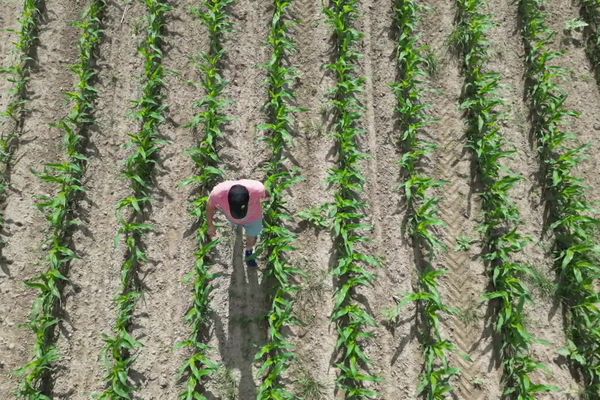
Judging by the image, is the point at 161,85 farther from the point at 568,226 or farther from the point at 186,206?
the point at 568,226

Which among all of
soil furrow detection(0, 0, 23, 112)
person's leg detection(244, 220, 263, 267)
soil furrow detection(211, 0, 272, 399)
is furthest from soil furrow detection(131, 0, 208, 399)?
soil furrow detection(0, 0, 23, 112)

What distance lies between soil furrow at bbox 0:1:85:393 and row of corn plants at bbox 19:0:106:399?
11 cm

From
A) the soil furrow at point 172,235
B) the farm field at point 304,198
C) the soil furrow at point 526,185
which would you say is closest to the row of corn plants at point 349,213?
the farm field at point 304,198

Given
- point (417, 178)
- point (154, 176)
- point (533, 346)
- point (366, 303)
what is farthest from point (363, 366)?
point (154, 176)

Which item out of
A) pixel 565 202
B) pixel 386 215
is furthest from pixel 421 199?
pixel 565 202

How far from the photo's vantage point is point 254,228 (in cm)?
440

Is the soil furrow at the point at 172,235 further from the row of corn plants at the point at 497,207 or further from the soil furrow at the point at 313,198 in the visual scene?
the row of corn plants at the point at 497,207

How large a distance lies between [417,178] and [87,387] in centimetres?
383

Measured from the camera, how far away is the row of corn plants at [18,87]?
5.07 m

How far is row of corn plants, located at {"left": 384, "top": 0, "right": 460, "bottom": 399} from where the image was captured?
448 cm

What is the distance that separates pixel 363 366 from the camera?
4520mm

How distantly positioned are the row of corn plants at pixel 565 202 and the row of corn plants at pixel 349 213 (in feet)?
6.43

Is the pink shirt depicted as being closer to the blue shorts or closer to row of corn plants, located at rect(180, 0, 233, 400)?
the blue shorts

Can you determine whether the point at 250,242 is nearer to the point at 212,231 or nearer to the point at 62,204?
the point at 212,231
